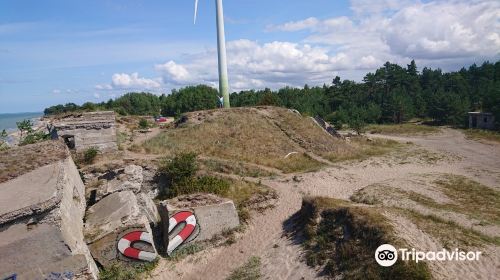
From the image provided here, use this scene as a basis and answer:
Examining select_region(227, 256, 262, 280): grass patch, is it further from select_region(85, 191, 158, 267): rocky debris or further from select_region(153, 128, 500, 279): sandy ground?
select_region(85, 191, 158, 267): rocky debris

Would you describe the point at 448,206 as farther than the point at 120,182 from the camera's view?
No

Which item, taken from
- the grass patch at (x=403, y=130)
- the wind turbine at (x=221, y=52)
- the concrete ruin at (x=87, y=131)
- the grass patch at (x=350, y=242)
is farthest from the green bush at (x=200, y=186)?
the grass patch at (x=403, y=130)

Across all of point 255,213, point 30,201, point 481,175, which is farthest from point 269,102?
Result: point 30,201

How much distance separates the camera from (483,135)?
191 ft

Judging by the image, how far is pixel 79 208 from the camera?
16.6 meters

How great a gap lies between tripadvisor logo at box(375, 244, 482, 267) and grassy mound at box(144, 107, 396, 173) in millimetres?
16824

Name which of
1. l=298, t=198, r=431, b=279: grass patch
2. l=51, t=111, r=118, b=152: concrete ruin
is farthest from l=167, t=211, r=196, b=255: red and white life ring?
l=51, t=111, r=118, b=152: concrete ruin

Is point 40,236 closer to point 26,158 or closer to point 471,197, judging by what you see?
point 26,158

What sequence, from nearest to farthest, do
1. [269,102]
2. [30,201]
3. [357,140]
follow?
[30,201] < [357,140] < [269,102]

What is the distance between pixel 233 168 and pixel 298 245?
12.7 m

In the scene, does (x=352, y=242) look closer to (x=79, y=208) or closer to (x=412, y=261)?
(x=412, y=261)

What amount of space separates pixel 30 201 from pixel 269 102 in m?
47.5

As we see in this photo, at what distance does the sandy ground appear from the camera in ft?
42.1

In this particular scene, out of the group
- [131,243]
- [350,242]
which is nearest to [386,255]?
[350,242]
